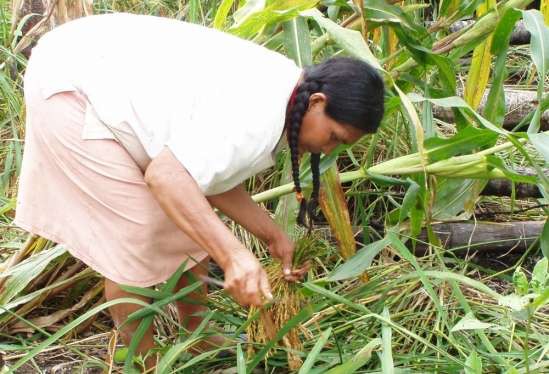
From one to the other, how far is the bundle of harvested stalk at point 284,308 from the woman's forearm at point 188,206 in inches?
8.0

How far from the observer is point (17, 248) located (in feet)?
8.69

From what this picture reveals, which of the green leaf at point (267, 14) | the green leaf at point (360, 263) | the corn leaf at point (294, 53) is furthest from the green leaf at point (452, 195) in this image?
the green leaf at point (267, 14)

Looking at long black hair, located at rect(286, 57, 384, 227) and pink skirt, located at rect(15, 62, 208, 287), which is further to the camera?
pink skirt, located at rect(15, 62, 208, 287)

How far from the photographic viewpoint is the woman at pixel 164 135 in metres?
1.71

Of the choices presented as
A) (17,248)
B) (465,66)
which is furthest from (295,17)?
(465,66)

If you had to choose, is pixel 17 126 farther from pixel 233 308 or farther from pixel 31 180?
pixel 233 308

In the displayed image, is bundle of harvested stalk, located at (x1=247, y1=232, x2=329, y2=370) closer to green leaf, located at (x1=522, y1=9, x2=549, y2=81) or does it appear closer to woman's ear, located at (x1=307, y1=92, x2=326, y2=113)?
woman's ear, located at (x1=307, y1=92, x2=326, y2=113)

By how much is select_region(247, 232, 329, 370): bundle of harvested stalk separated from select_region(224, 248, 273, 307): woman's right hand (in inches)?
6.3

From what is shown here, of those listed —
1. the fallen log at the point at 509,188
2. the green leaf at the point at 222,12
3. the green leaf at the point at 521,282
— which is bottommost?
the fallen log at the point at 509,188

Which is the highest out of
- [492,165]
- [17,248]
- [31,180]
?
[31,180]

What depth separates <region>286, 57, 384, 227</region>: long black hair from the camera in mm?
1721

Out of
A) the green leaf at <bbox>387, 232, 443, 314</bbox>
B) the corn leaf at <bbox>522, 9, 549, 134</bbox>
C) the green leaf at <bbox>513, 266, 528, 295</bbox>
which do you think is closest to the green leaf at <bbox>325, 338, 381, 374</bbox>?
the green leaf at <bbox>387, 232, 443, 314</bbox>

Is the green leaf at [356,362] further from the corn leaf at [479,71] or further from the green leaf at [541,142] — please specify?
the corn leaf at [479,71]

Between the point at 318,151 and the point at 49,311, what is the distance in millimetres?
1107
